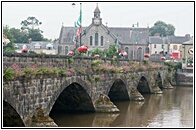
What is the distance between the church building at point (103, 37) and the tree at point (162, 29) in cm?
6176

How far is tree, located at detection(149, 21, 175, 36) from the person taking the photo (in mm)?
178750

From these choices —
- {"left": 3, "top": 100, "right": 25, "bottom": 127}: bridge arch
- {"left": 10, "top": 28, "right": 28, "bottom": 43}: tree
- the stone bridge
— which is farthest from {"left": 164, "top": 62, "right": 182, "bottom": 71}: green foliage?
{"left": 10, "top": 28, "right": 28, "bottom": 43}: tree

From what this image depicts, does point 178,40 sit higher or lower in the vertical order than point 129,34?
lower

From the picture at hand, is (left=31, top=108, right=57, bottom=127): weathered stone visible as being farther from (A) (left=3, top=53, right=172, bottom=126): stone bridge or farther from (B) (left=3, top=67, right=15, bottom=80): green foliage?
(B) (left=3, top=67, right=15, bottom=80): green foliage

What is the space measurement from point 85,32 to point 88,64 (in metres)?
81.3

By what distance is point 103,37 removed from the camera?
112062 mm

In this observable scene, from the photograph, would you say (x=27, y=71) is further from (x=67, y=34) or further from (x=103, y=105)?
(x=67, y=34)

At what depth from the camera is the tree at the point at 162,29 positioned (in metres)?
179

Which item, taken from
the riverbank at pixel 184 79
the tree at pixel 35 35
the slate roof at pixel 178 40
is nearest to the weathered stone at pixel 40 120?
the riverbank at pixel 184 79

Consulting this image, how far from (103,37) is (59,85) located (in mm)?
87507

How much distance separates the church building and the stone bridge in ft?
224

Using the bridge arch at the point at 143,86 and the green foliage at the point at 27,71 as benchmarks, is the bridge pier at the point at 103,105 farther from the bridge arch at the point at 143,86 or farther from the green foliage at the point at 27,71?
the bridge arch at the point at 143,86

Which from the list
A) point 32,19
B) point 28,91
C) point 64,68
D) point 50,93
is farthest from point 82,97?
point 32,19

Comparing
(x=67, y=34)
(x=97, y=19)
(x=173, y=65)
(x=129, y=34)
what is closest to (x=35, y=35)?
(x=67, y=34)
